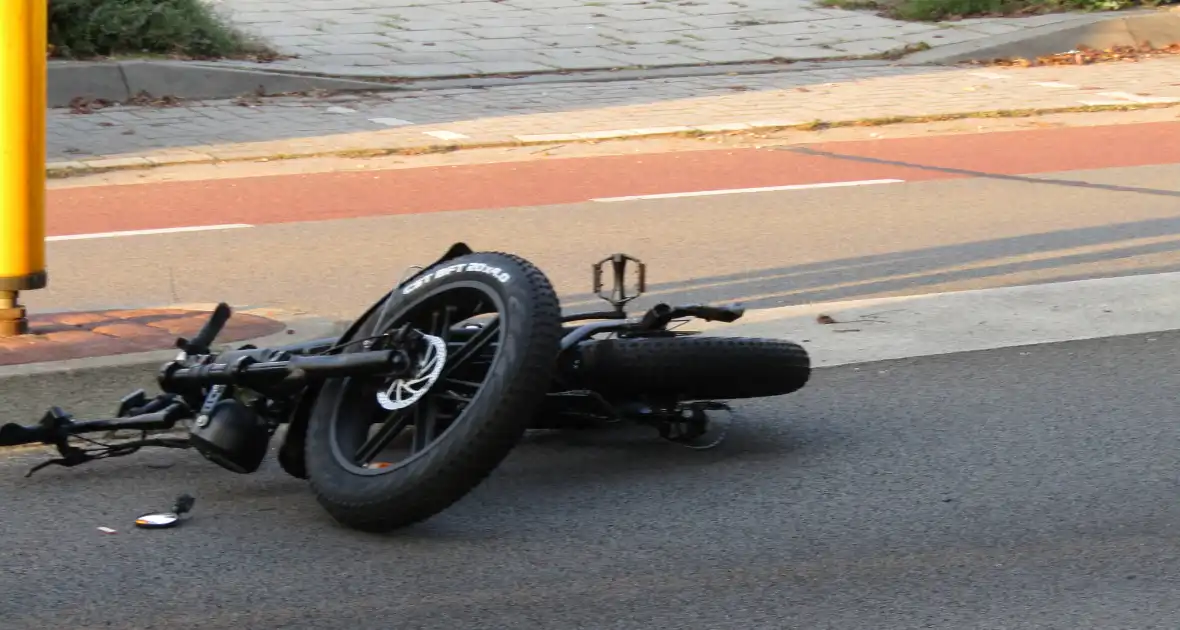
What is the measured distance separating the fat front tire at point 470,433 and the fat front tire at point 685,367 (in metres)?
0.43

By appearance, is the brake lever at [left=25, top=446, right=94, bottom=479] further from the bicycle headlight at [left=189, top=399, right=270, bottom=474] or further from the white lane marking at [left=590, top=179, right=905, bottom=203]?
the white lane marking at [left=590, top=179, right=905, bottom=203]

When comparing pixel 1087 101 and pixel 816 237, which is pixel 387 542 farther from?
pixel 1087 101

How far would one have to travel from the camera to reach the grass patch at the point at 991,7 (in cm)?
1844

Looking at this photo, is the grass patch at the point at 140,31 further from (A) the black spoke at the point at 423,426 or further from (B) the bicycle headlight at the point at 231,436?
(A) the black spoke at the point at 423,426

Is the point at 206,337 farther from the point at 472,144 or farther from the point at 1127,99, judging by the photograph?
the point at 1127,99

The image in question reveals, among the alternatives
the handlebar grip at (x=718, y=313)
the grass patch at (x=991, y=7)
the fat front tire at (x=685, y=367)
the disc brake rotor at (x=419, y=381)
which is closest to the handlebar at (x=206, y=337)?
the disc brake rotor at (x=419, y=381)

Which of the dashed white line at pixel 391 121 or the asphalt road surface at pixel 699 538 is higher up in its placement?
the dashed white line at pixel 391 121

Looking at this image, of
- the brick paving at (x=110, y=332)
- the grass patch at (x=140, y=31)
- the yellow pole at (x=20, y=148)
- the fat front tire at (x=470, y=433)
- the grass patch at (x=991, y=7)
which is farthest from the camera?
the grass patch at (x=991, y=7)

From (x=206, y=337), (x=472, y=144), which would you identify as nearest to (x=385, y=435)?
(x=206, y=337)

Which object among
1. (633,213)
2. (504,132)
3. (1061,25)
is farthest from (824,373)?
(1061,25)

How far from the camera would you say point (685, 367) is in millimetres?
4902

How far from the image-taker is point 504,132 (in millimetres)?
12430

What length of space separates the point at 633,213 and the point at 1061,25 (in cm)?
932

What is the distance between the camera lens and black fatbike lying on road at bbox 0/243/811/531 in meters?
4.29
